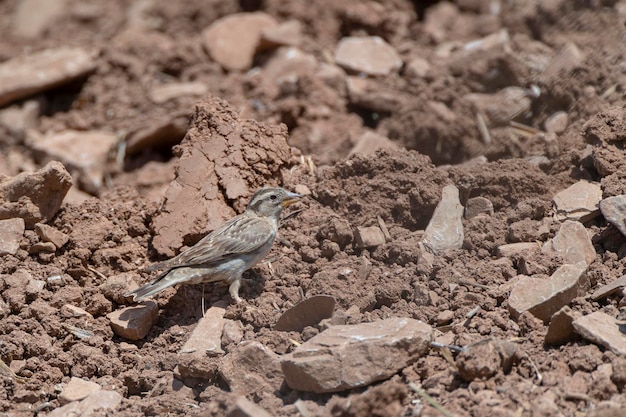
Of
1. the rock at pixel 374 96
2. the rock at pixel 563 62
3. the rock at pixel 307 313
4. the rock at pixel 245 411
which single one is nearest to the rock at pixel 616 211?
the rock at pixel 307 313

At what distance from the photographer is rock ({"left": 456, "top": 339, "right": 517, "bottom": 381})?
569cm

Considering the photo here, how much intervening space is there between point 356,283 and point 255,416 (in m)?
1.96

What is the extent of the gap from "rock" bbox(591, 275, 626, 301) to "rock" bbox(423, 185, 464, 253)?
49.5 inches

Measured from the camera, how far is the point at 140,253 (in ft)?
25.9

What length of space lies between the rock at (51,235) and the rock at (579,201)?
434 cm

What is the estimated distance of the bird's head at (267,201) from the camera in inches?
305

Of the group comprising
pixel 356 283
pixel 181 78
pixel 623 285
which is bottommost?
pixel 181 78

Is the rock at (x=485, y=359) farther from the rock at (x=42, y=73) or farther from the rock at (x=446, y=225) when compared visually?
the rock at (x=42, y=73)

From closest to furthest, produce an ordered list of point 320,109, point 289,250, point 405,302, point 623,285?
1. point 623,285
2. point 405,302
3. point 289,250
4. point 320,109

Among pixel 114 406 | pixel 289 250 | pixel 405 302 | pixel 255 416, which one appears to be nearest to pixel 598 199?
pixel 405 302

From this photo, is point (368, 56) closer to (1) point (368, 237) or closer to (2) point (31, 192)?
(1) point (368, 237)

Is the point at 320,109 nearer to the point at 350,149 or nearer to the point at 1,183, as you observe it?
the point at 350,149

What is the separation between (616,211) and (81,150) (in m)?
6.70

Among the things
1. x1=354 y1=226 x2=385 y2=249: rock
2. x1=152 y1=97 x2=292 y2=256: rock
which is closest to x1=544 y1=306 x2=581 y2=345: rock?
x1=354 y1=226 x2=385 y2=249: rock
